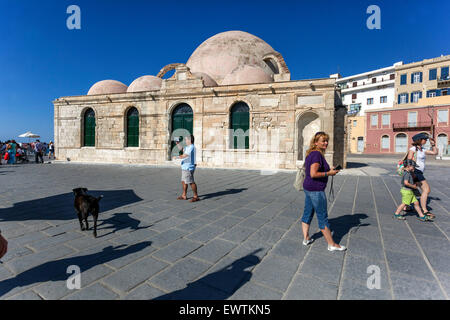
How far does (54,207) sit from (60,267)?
118 inches

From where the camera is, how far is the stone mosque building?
40.0 feet

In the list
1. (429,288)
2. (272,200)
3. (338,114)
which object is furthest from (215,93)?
(429,288)

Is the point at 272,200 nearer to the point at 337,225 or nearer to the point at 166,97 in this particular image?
the point at 337,225

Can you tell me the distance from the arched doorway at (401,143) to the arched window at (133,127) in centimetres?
3808

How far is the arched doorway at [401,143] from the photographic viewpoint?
3206cm

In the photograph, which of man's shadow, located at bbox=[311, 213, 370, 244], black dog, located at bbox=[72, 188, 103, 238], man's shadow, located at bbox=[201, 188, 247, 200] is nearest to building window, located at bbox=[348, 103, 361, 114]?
man's shadow, located at bbox=[201, 188, 247, 200]

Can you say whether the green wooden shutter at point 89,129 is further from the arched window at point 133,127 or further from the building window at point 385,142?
the building window at point 385,142

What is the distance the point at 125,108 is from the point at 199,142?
6.38 metres

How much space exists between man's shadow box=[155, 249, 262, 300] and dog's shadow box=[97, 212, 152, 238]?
1.82 meters

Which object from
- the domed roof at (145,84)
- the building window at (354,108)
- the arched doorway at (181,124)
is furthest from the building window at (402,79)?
the domed roof at (145,84)

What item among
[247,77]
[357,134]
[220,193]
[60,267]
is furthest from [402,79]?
[60,267]

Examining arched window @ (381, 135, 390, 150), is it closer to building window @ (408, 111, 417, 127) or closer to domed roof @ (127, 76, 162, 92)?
building window @ (408, 111, 417, 127)

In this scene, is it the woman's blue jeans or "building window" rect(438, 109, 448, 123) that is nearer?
the woman's blue jeans

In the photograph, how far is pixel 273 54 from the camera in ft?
51.8
